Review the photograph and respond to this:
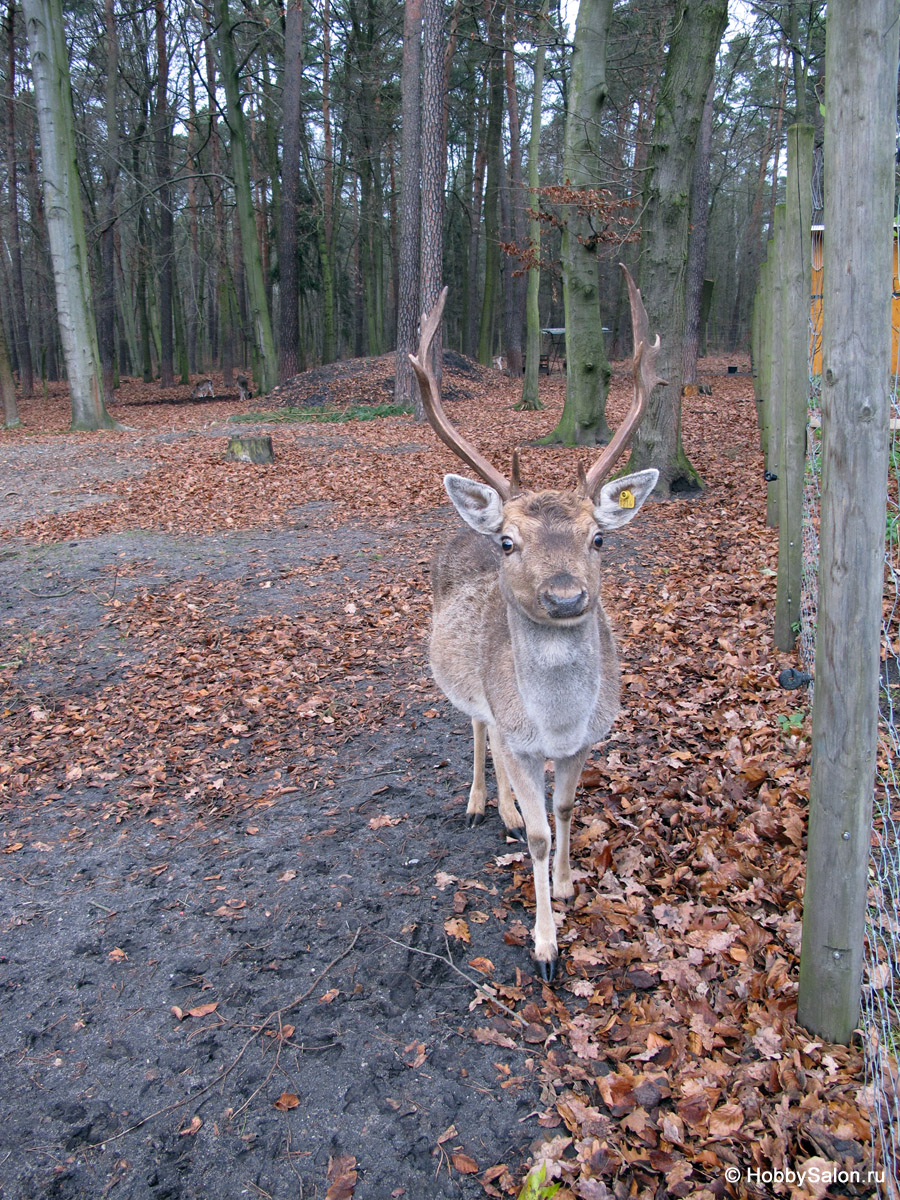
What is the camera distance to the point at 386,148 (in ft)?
108

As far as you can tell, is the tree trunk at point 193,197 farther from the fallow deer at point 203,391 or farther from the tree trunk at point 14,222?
the fallow deer at point 203,391

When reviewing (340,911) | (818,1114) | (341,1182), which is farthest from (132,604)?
(818,1114)

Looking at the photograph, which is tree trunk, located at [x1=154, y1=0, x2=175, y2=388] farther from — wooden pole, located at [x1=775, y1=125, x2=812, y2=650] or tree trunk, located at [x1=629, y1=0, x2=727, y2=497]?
wooden pole, located at [x1=775, y1=125, x2=812, y2=650]

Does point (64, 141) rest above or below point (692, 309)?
above

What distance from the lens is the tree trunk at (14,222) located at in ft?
80.2

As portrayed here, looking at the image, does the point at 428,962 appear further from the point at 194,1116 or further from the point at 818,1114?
the point at 818,1114

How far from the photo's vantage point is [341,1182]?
2.75 m

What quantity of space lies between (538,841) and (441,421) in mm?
2048

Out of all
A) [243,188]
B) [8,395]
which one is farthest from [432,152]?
[8,395]

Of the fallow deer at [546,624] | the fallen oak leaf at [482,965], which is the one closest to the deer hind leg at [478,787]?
the fallow deer at [546,624]

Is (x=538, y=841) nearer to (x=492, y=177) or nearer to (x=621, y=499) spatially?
(x=621, y=499)

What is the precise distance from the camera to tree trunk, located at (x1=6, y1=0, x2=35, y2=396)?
80.2 feet

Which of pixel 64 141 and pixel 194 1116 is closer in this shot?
pixel 194 1116

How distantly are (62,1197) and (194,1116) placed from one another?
47 centimetres
